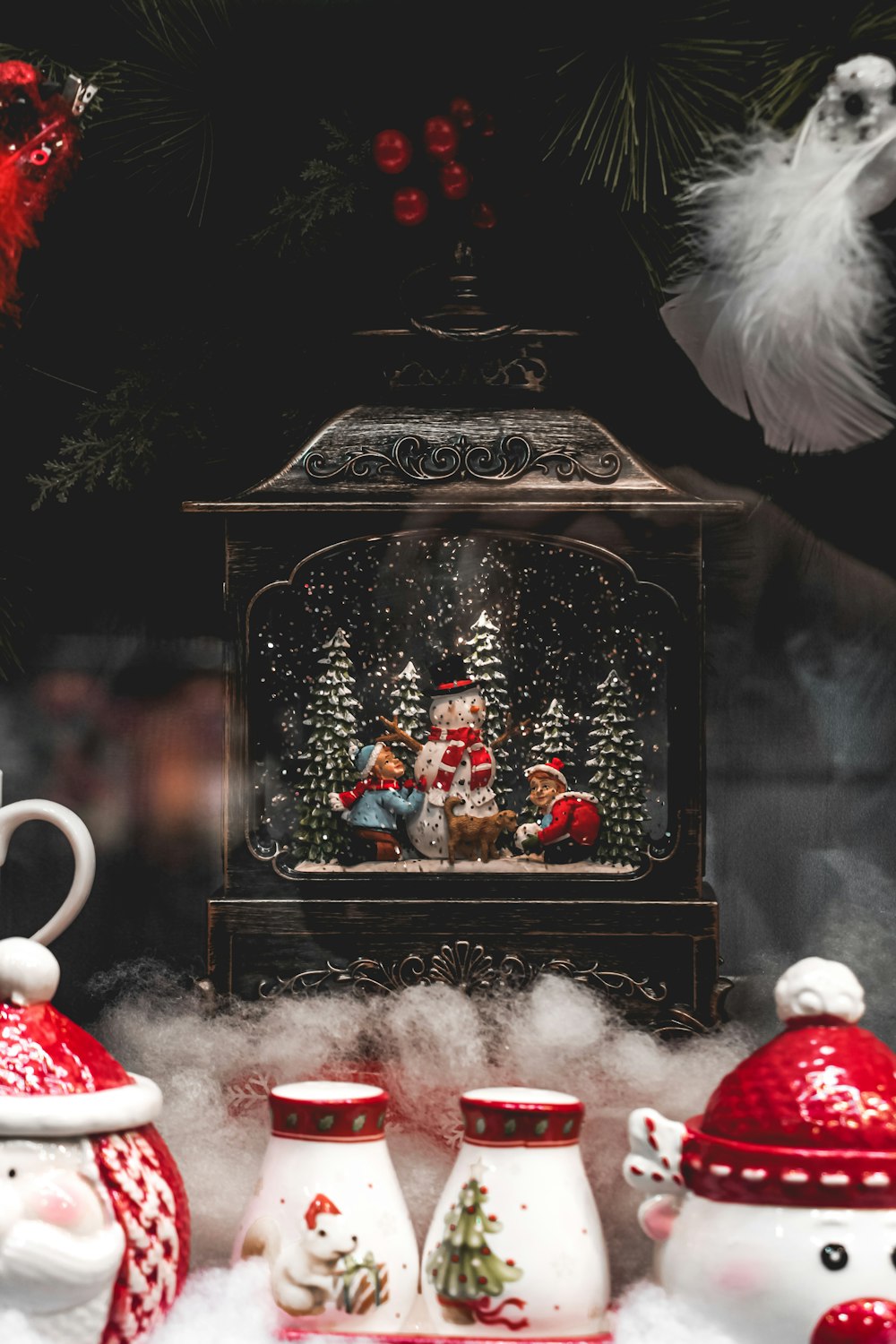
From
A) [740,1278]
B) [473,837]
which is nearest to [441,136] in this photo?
[473,837]

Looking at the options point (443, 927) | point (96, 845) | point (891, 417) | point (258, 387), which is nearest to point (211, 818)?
point (96, 845)

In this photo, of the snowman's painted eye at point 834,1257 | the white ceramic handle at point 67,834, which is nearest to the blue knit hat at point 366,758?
the white ceramic handle at point 67,834

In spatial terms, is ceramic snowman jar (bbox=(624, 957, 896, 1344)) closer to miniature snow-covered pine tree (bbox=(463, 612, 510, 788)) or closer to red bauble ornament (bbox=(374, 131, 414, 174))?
miniature snow-covered pine tree (bbox=(463, 612, 510, 788))

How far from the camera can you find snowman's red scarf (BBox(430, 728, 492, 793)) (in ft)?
3.38

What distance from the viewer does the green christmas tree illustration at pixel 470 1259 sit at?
77 cm

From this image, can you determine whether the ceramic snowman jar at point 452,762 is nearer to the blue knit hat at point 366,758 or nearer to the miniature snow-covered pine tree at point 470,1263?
the blue knit hat at point 366,758

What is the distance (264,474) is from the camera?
1061 mm

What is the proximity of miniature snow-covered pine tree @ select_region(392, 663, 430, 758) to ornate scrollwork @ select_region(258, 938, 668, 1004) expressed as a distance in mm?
161

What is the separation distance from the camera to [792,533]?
1060 mm

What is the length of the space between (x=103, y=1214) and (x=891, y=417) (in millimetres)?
634

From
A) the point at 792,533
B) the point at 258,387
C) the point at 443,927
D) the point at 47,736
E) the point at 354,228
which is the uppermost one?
the point at 354,228

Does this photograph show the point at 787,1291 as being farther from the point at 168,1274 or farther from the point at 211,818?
the point at 211,818

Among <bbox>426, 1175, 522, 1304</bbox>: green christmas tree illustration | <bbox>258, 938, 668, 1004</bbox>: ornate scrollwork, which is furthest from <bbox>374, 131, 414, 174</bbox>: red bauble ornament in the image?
<bbox>426, 1175, 522, 1304</bbox>: green christmas tree illustration

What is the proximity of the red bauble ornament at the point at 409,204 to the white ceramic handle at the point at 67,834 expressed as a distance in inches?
17.6
